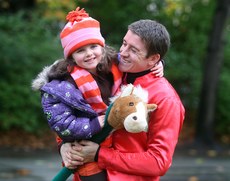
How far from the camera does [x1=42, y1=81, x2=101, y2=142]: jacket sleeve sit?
297 cm

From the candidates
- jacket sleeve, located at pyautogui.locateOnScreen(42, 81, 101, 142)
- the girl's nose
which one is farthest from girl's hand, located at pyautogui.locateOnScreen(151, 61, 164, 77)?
jacket sleeve, located at pyautogui.locateOnScreen(42, 81, 101, 142)

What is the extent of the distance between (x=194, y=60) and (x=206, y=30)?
1303 millimetres

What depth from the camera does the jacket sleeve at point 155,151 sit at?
2.97m

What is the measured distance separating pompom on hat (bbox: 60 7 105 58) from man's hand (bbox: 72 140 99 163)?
51cm

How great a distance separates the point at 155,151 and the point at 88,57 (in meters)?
0.63

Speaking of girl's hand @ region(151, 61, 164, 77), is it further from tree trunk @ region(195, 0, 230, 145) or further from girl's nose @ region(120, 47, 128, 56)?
tree trunk @ region(195, 0, 230, 145)

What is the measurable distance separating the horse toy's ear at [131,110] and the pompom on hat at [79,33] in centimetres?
35

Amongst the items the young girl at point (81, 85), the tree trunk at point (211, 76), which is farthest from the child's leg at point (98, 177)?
the tree trunk at point (211, 76)

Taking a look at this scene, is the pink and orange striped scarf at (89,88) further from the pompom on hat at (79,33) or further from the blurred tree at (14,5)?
the blurred tree at (14,5)

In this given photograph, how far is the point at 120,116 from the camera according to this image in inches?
114

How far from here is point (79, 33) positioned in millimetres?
3133

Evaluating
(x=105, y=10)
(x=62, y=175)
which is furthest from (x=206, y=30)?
→ (x=62, y=175)

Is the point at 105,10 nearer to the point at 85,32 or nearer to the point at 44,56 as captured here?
the point at 44,56

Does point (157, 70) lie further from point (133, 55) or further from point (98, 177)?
point (98, 177)
